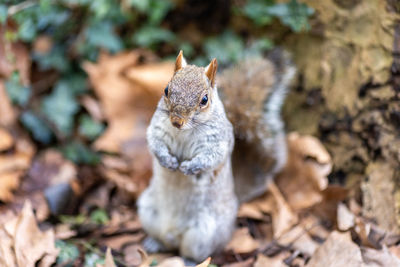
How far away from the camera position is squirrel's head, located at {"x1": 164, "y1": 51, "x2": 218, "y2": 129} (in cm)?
198

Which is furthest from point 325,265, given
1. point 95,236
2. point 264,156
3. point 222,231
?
point 95,236

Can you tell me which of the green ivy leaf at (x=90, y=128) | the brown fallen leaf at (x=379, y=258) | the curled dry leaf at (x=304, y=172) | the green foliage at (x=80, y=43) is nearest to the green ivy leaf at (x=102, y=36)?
the green foliage at (x=80, y=43)

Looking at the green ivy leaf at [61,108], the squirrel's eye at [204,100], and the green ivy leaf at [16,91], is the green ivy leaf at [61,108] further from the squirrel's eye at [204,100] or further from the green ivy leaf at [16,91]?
the squirrel's eye at [204,100]

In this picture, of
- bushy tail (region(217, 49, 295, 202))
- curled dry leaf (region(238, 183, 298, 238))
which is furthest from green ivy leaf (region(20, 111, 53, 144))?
curled dry leaf (region(238, 183, 298, 238))

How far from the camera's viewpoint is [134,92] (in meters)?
3.49

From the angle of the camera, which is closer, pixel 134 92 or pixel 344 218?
pixel 344 218

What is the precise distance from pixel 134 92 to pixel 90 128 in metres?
0.47

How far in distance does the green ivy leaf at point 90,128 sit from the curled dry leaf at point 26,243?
1.16 m

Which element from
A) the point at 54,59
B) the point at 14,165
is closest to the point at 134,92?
the point at 54,59

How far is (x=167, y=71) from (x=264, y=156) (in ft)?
3.56

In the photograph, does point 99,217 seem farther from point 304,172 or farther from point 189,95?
point 304,172

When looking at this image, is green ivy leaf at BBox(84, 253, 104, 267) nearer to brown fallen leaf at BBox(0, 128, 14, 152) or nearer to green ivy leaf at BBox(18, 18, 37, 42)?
brown fallen leaf at BBox(0, 128, 14, 152)

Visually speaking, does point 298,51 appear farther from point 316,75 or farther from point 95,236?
point 95,236

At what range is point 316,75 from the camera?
3146 mm
